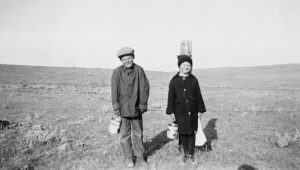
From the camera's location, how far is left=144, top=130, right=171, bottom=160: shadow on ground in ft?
21.5

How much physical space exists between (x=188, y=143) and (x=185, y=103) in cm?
93

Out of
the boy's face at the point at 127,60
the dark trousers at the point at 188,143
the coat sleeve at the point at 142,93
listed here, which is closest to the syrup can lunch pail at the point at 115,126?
the coat sleeve at the point at 142,93

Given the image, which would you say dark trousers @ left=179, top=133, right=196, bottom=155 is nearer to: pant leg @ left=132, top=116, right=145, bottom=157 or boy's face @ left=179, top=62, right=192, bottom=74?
pant leg @ left=132, top=116, right=145, bottom=157

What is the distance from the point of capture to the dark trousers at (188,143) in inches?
228

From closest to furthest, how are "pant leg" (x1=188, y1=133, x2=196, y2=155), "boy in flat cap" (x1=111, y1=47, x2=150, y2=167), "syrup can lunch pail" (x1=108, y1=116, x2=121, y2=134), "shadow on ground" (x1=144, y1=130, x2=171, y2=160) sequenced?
"boy in flat cap" (x1=111, y1=47, x2=150, y2=167) < "syrup can lunch pail" (x1=108, y1=116, x2=121, y2=134) < "pant leg" (x1=188, y1=133, x2=196, y2=155) < "shadow on ground" (x1=144, y1=130, x2=171, y2=160)

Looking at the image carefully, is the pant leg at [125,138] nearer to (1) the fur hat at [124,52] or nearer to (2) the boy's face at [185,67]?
(1) the fur hat at [124,52]

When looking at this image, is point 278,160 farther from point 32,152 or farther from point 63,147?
point 32,152

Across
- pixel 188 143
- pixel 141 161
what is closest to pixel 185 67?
pixel 188 143

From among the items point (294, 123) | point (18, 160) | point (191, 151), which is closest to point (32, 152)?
point (18, 160)

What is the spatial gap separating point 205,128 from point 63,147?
476 cm

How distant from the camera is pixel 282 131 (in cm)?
856

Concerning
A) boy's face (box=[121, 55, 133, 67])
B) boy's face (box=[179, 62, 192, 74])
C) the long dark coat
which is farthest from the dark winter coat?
boy's face (box=[179, 62, 192, 74])

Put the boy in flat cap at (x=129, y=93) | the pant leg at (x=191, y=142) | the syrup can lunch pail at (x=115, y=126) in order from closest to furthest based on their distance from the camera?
the boy in flat cap at (x=129, y=93)
the syrup can lunch pail at (x=115, y=126)
the pant leg at (x=191, y=142)

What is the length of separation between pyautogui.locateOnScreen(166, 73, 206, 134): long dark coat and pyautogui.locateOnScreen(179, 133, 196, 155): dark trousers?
0.79 ft
